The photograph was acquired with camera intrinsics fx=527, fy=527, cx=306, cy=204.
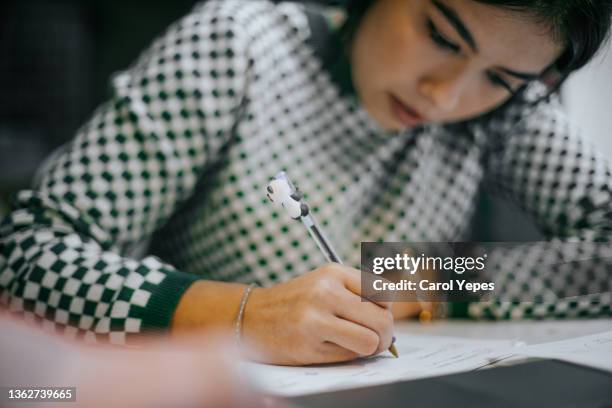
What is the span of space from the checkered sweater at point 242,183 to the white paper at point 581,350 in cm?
14

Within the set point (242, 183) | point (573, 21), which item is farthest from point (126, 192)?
point (573, 21)

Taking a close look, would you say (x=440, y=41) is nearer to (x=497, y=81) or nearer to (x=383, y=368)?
(x=497, y=81)

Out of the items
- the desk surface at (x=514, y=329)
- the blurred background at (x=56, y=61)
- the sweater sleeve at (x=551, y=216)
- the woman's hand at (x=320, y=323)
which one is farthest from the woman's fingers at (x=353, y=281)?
the blurred background at (x=56, y=61)

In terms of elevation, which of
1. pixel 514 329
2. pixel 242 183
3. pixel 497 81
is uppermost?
pixel 497 81

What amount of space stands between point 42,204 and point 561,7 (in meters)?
0.50

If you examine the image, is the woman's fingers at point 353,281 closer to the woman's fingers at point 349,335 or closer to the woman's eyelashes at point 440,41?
the woman's fingers at point 349,335

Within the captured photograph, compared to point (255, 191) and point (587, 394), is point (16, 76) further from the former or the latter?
point (587, 394)

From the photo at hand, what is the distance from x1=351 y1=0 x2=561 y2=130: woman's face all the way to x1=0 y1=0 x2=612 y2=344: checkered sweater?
65mm

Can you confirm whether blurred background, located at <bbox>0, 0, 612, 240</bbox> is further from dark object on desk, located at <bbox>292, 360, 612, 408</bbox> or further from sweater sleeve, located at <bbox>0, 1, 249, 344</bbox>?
dark object on desk, located at <bbox>292, 360, 612, 408</bbox>

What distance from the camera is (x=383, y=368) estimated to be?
13.6 inches

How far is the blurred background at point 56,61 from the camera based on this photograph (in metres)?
1.01

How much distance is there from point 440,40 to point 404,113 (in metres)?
0.10

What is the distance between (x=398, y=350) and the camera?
399mm

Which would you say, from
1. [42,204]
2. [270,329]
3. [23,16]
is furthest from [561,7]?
[23,16]
